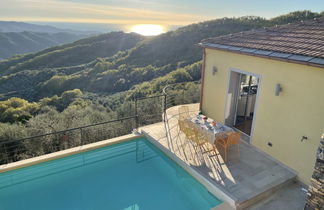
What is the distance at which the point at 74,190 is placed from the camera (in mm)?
6547

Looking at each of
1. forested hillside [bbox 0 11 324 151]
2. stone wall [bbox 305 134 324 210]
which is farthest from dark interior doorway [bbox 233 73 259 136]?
forested hillside [bbox 0 11 324 151]

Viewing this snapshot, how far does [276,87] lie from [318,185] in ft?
10.8

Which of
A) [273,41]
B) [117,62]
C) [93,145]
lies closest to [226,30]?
[117,62]

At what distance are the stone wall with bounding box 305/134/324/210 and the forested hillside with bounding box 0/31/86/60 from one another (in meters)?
92.9

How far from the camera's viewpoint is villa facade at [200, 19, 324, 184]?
18.6ft

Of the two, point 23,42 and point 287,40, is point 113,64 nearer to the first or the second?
Result: point 287,40

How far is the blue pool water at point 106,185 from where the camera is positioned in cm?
598

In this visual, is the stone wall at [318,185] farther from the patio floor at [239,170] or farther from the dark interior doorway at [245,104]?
the dark interior doorway at [245,104]

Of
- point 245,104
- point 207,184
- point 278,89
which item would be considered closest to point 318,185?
point 207,184

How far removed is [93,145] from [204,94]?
5.01m

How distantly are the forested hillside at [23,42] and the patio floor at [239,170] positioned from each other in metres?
89.1

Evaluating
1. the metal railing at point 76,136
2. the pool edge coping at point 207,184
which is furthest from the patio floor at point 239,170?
the metal railing at point 76,136

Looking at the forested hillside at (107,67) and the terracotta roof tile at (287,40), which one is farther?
the forested hillside at (107,67)

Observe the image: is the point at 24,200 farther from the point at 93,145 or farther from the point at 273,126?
the point at 273,126
